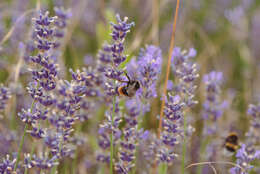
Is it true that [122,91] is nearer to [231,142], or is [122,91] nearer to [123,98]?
[123,98]

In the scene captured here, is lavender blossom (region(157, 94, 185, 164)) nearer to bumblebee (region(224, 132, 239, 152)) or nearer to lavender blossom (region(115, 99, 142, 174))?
lavender blossom (region(115, 99, 142, 174))

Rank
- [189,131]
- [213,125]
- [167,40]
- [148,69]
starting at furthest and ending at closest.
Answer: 1. [167,40]
2. [213,125]
3. [189,131]
4. [148,69]

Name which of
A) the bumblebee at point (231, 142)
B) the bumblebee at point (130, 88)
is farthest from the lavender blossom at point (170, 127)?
the bumblebee at point (231, 142)

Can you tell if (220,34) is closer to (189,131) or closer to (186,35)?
(186,35)

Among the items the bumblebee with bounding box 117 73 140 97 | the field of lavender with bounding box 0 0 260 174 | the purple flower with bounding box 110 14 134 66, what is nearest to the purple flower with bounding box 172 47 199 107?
the field of lavender with bounding box 0 0 260 174

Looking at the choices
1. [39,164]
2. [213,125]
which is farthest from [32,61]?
[213,125]

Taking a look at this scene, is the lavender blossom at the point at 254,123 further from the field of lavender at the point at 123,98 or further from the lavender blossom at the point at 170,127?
the lavender blossom at the point at 170,127

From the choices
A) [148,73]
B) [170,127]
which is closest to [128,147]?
[170,127]

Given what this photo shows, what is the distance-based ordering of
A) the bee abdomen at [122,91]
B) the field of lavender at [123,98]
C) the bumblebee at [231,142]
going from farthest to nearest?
the bumblebee at [231,142]
the bee abdomen at [122,91]
the field of lavender at [123,98]
